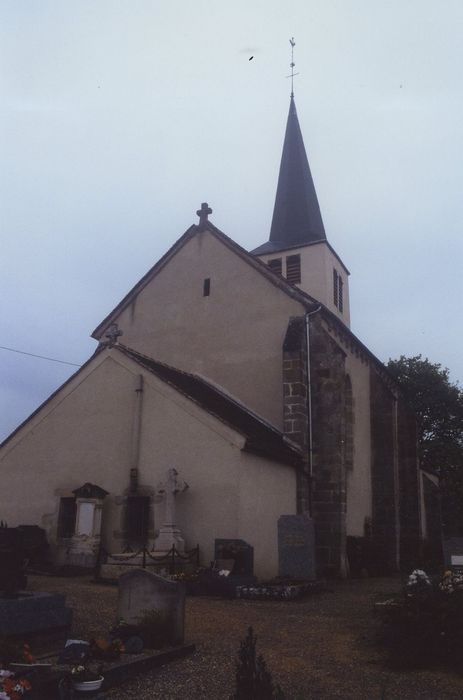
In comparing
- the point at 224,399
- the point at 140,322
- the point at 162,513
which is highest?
the point at 140,322

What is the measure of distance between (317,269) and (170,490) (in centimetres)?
1329

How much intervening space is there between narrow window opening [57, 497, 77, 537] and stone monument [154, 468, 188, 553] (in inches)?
126

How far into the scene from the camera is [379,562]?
1942cm

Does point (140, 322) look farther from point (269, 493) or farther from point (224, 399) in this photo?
point (269, 493)

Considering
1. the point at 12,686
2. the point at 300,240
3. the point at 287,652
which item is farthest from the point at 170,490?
the point at 300,240

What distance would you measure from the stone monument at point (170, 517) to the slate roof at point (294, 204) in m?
13.6

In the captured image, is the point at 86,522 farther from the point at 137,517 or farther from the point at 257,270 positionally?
the point at 257,270

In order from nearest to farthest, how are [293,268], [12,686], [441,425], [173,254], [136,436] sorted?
[12,686], [136,436], [173,254], [293,268], [441,425]

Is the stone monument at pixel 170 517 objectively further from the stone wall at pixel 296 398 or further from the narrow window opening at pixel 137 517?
the stone wall at pixel 296 398

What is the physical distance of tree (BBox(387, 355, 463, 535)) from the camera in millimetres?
34125

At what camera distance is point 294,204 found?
2922 cm

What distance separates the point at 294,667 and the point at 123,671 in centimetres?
193

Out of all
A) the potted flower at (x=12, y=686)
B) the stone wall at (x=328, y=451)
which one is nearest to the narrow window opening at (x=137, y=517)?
the stone wall at (x=328, y=451)

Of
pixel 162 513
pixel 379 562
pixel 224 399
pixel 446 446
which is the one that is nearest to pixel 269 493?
pixel 162 513
